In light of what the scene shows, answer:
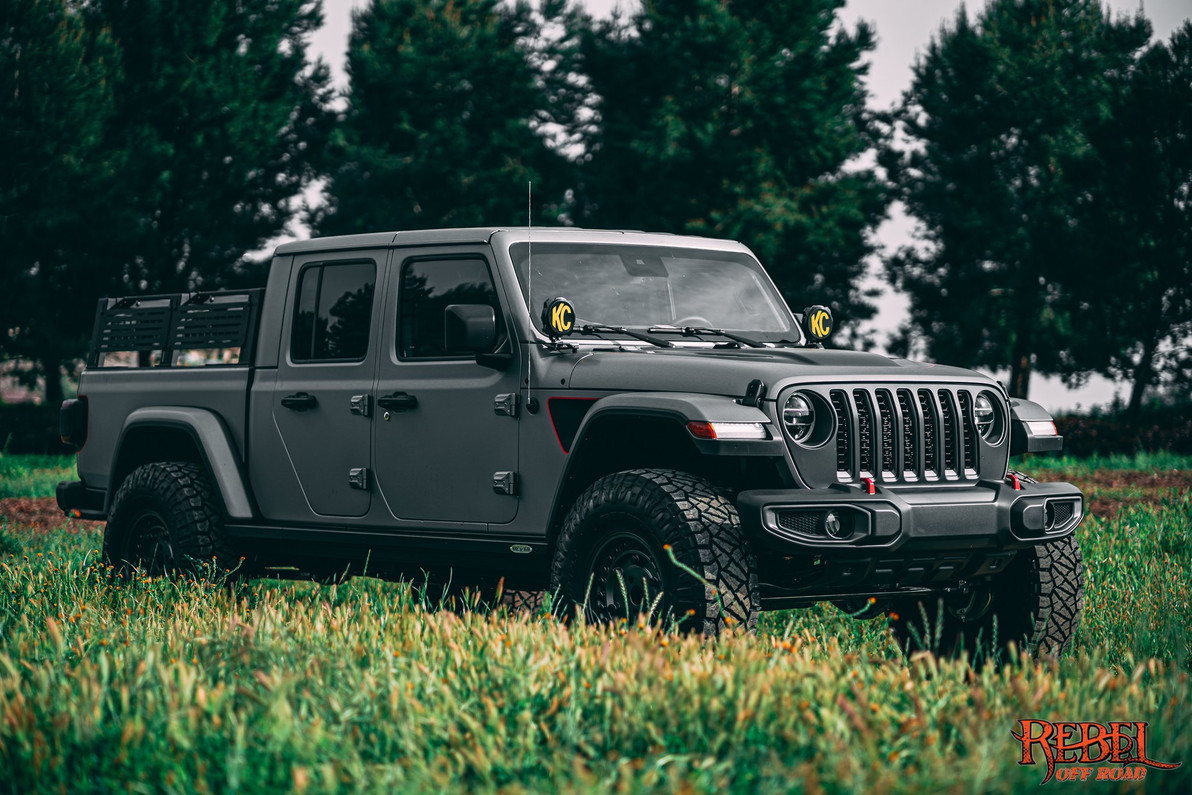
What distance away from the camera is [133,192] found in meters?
32.2

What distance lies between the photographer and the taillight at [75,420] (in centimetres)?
898

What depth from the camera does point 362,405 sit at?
7234mm

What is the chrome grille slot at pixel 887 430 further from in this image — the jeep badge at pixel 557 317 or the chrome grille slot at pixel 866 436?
the jeep badge at pixel 557 317

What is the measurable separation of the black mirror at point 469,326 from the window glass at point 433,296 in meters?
0.46

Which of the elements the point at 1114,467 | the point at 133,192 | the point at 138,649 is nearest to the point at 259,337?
the point at 138,649

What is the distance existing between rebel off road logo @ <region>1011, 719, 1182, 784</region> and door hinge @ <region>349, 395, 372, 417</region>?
12.6 ft

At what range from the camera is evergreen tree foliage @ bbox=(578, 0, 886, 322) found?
3575 centimetres

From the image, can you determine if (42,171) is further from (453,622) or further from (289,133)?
(453,622)

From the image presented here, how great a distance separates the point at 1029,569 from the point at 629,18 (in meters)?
34.0

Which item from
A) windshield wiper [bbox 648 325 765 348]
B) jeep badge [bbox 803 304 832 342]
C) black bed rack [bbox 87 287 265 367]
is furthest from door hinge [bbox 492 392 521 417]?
black bed rack [bbox 87 287 265 367]

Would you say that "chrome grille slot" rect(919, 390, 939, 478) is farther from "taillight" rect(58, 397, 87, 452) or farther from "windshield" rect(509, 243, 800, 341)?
"taillight" rect(58, 397, 87, 452)

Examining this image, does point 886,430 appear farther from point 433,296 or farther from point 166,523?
point 166,523

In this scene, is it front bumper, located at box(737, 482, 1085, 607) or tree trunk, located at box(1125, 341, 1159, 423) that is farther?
tree trunk, located at box(1125, 341, 1159, 423)

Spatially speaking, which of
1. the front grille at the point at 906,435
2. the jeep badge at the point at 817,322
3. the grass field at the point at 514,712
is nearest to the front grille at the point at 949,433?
the front grille at the point at 906,435
